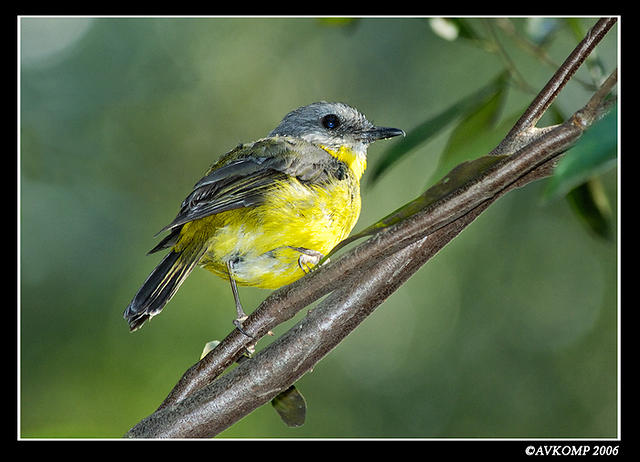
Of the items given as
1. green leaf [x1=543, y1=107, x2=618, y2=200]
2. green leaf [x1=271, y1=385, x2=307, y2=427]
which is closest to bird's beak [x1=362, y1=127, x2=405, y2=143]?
green leaf [x1=271, y1=385, x2=307, y2=427]

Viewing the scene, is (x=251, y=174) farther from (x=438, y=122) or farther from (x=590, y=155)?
(x=590, y=155)

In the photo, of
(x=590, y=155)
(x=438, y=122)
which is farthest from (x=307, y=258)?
(x=590, y=155)

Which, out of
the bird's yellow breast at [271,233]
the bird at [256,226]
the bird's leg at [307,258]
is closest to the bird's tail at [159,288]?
the bird at [256,226]

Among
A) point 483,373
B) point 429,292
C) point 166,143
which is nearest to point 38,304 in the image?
point 166,143

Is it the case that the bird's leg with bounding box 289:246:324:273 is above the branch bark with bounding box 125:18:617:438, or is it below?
above

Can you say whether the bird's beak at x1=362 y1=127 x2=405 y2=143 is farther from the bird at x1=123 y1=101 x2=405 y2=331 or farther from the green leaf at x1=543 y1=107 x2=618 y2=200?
the green leaf at x1=543 y1=107 x2=618 y2=200

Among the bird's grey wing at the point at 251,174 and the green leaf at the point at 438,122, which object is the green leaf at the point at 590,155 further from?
the bird's grey wing at the point at 251,174
